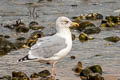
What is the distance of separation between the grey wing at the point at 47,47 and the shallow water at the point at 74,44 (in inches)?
25.6

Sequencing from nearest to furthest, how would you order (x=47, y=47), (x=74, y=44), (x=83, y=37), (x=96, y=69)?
(x=47, y=47) → (x=96, y=69) → (x=74, y=44) → (x=83, y=37)

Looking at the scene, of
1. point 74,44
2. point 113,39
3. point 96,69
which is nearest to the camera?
point 96,69

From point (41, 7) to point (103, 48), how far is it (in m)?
7.42

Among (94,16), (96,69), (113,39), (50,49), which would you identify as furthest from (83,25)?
(50,49)

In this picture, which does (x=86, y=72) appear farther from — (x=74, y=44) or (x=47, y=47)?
(x=74, y=44)

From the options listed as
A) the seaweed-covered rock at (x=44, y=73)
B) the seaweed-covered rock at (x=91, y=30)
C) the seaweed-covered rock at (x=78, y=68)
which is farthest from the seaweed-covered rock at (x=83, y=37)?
the seaweed-covered rock at (x=44, y=73)

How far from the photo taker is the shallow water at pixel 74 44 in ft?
31.9

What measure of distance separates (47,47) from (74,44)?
9.91 feet

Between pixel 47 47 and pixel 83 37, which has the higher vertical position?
pixel 47 47

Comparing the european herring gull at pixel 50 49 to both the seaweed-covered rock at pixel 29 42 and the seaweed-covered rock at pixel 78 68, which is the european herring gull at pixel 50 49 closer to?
the seaweed-covered rock at pixel 78 68

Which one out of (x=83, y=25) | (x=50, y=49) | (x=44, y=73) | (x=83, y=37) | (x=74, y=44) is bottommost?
(x=44, y=73)

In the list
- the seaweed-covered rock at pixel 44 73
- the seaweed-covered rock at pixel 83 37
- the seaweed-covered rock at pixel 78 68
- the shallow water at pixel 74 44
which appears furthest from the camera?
the seaweed-covered rock at pixel 83 37

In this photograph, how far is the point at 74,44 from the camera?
39.0 ft

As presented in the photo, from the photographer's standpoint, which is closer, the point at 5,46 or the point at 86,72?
the point at 86,72
